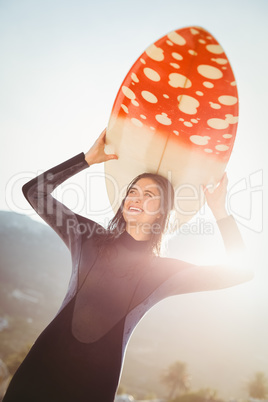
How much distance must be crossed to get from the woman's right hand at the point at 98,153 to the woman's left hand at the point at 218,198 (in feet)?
3.72

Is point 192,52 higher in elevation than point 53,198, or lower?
higher

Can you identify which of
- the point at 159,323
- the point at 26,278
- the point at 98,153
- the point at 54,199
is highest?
the point at 98,153

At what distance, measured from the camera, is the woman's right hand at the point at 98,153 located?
2391mm

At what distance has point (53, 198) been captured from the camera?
2.21 metres

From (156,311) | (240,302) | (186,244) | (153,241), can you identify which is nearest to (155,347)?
(156,311)

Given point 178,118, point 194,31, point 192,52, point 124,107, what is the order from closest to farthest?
1. point 194,31
2. point 192,52
3. point 178,118
4. point 124,107

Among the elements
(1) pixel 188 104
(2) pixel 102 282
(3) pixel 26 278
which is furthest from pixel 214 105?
(3) pixel 26 278

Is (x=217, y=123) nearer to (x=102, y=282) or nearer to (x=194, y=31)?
(x=194, y=31)

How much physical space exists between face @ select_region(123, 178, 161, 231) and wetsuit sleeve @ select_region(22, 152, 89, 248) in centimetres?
53

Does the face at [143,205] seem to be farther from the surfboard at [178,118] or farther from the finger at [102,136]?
the finger at [102,136]

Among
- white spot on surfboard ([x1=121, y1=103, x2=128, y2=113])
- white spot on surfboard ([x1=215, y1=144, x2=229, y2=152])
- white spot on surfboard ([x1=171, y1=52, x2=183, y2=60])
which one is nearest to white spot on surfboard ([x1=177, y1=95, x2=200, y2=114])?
white spot on surfboard ([x1=171, y1=52, x2=183, y2=60])

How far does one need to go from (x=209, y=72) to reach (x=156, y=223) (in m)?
1.43

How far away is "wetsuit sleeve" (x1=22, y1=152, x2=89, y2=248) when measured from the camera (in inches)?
83.9

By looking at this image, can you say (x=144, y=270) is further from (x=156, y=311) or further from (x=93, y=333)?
(x=156, y=311)
